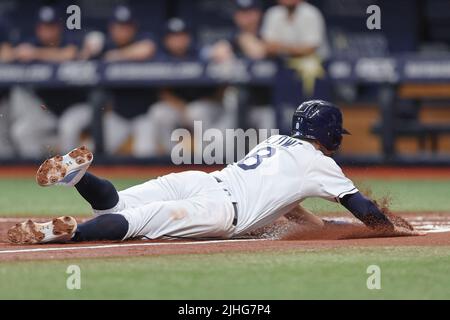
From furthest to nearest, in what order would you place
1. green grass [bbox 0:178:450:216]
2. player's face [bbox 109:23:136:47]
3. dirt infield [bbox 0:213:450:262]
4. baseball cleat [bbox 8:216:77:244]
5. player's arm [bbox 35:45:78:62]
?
player's arm [bbox 35:45:78:62] → player's face [bbox 109:23:136:47] → green grass [bbox 0:178:450:216] → baseball cleat [bbox 8:216:77:244] → dirt infield [bbox 0:213:450:262]

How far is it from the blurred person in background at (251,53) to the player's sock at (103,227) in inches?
280

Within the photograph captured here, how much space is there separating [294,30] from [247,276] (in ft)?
27.1

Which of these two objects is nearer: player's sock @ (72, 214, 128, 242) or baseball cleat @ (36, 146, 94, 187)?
baseball cleat @ (36, 146, 94, 187)

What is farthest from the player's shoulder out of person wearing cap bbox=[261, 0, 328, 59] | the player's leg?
the player's leg

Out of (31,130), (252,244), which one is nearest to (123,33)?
(31,130)

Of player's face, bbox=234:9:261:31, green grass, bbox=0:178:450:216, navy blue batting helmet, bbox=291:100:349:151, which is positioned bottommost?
green grass, bbox=0:178:450:216

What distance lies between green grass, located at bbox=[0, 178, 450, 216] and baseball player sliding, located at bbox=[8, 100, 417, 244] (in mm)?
2406

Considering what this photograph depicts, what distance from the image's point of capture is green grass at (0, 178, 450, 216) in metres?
9.65

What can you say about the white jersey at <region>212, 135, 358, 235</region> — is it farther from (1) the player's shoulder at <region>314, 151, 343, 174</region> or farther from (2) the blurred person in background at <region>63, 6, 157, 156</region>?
(2) the blurred person in background at <region>63, 6, 157, 156</region>

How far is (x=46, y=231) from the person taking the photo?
6539mm

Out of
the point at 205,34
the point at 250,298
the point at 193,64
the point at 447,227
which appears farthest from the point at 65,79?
the point at 250,298

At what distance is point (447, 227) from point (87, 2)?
10.5 meters

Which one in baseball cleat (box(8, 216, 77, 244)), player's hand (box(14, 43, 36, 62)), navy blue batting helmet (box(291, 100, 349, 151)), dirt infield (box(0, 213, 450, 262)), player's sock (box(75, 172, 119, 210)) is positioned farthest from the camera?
player's hand (box(14, 43, 36, 62))

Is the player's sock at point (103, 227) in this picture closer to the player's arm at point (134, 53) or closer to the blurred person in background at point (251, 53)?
the blurred person in background at point (251, 53)
